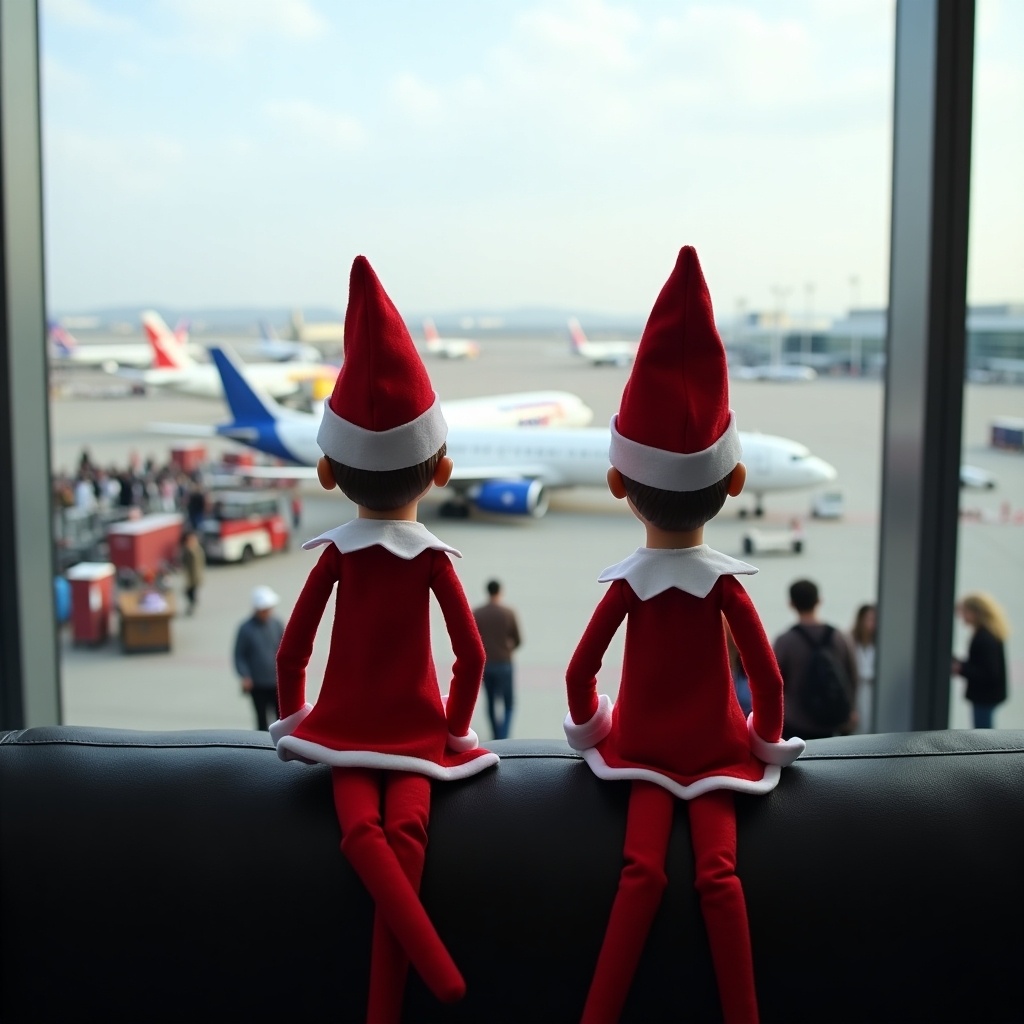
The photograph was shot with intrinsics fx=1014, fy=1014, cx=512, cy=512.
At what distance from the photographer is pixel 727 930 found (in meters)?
1.04

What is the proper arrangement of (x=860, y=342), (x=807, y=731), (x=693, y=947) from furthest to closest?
(x=860, y=342) → (x=807, y=731) → (x=693, y=947)

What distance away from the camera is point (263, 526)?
6.88 meters

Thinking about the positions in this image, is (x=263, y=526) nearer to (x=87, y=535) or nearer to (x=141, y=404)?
(x=87, y=535)

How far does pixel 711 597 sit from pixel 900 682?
158 centimetres

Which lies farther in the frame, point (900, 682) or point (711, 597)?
point (900, 682)

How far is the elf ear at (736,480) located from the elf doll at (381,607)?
1.12ft

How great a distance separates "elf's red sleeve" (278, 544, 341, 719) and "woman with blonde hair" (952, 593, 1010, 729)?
226 centimetres

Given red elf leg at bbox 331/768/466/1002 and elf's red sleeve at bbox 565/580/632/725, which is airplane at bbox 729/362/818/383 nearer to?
elf's red sleeve at bbox 565/580/632/725

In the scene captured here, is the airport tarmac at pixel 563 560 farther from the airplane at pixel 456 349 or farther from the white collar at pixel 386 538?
the white collar at pixel 386 538

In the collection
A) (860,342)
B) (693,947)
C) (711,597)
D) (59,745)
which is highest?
(860,342)

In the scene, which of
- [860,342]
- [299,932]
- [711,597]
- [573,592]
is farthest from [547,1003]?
[573,592]

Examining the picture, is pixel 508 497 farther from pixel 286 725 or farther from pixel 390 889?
pixel 390 889

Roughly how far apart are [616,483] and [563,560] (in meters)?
5.71

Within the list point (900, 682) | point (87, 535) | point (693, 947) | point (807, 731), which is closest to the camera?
point (693, 947)
